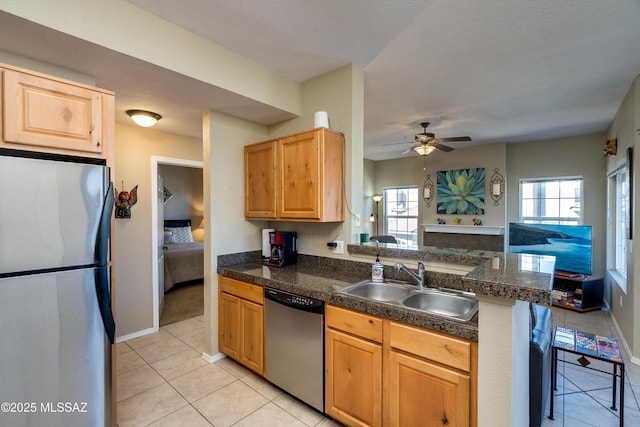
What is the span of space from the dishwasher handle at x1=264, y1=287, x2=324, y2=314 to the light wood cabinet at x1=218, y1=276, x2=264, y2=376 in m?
0.17

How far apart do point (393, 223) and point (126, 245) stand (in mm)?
5865

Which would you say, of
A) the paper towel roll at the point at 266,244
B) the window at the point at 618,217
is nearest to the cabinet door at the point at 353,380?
the paper towel roll at the point at 266,244

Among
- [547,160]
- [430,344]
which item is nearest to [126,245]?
[430,344]

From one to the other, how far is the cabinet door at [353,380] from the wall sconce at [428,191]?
Result: 5275 mm

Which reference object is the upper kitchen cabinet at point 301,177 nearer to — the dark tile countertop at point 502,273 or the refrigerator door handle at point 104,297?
the dark tile countertop at point 502,273

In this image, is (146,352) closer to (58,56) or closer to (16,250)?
(16,250)

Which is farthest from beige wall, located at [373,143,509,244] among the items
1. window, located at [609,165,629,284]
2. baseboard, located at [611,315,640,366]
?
baseboard, located at [611,315,640,366]

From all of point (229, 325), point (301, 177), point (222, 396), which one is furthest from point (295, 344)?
point (301, 177)

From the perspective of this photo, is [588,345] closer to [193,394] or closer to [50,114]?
[193,394]

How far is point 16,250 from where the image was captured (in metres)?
1.36

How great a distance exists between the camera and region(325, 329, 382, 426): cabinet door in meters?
1.73

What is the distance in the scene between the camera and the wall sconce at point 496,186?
219 inches

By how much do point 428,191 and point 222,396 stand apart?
5.65m

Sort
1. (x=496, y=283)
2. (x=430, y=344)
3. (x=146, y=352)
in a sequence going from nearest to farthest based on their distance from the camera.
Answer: (x=496, y=283), (x=430, y=344), (x=146, y=352)
